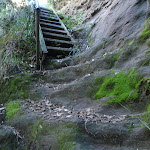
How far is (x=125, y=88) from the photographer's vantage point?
2537 millimetres

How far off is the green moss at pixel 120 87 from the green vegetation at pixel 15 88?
1.88m

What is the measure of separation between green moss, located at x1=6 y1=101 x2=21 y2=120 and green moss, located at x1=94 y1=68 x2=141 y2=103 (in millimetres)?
1625

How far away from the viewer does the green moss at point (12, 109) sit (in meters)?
2.99

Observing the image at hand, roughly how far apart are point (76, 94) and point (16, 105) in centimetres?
131

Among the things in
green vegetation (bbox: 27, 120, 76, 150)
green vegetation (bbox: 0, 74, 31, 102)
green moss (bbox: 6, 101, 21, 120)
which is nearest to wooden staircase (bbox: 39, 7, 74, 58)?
green vegetation (bbox: 0, 74, 31, 102)

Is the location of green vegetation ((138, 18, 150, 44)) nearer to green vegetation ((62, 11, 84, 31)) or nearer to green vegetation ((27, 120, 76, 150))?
green vegetation ((27, 120, 76, 150))

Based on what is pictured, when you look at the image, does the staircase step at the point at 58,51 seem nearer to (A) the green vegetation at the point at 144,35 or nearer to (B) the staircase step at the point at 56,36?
(B) the staircase step at the point at 56,36

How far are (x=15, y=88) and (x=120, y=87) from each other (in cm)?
258

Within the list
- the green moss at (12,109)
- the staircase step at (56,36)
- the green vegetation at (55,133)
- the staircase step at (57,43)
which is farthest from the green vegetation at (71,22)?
the green vegetation at (55,133)

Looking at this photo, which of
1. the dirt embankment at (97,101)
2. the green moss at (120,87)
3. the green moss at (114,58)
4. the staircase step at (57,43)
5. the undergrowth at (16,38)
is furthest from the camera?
the staircase step at (57,43)

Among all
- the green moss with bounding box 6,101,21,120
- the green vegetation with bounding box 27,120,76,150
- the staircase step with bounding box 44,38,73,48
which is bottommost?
the green moss with bounding box 6,101,21,120

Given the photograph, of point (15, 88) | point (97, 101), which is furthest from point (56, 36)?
point (97, 101)

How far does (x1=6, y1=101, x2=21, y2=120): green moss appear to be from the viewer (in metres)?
2.99

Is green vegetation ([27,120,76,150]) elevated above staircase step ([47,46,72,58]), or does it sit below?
below
